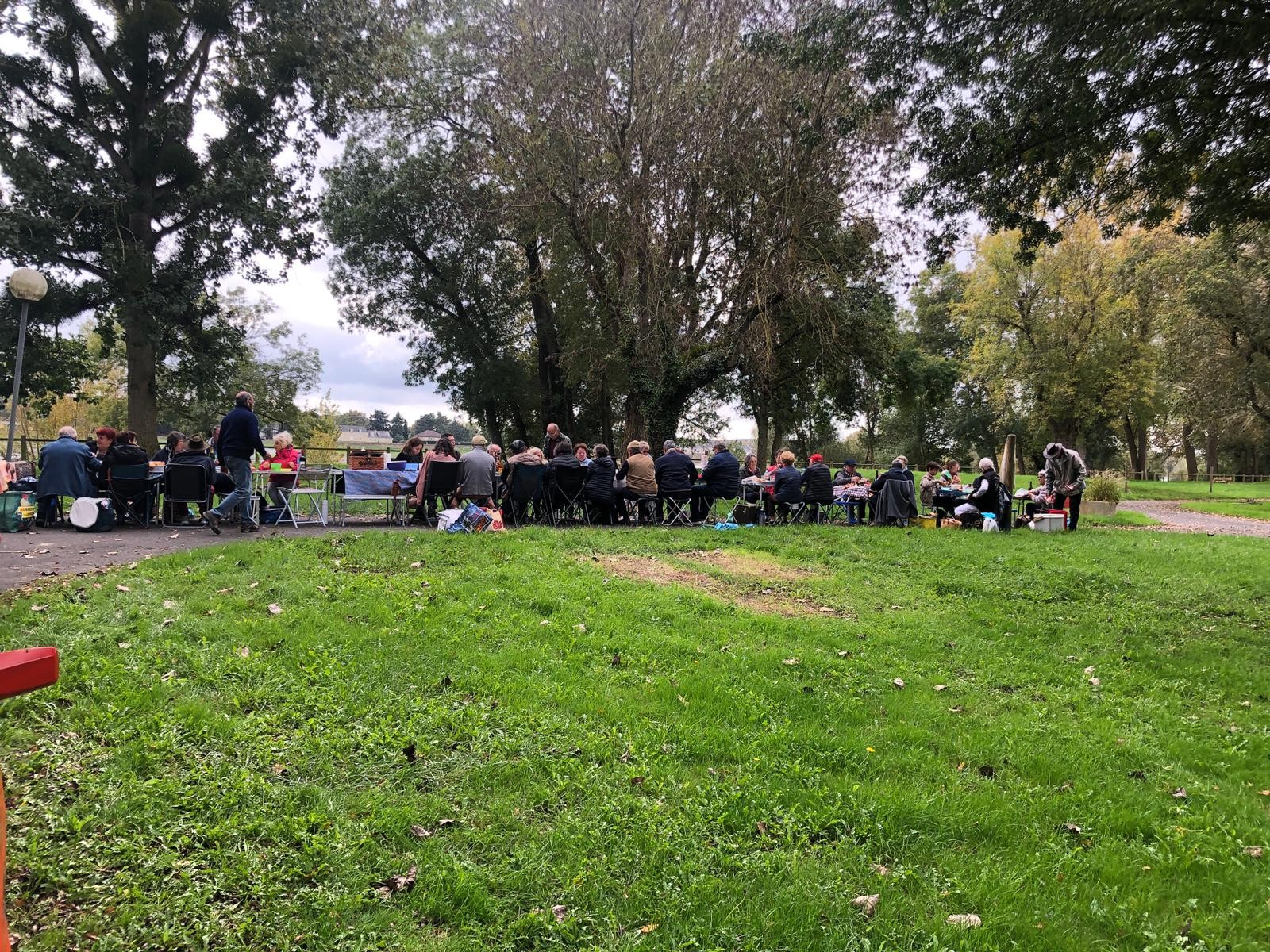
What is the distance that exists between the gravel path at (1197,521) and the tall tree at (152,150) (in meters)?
20.8

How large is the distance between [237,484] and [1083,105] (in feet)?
36.7

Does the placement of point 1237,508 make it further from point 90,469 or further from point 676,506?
point 90,469

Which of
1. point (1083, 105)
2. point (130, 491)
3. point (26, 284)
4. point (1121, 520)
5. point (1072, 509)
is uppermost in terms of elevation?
point (1083, 105)

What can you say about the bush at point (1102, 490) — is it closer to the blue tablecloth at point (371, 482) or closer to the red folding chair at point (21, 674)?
the blue tablecloth at point (371, 482)

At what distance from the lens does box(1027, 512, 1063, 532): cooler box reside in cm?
1241

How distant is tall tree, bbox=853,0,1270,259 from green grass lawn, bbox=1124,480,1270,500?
20.8 metres

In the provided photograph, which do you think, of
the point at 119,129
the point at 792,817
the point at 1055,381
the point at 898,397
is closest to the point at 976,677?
the point at 792,817

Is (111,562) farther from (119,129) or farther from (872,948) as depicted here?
(119,129)

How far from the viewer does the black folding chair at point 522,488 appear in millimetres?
11039

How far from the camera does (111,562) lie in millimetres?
6996

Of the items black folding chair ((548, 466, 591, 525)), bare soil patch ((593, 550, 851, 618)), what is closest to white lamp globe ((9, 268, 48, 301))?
black folding chair ((548, 466, 591, 525))

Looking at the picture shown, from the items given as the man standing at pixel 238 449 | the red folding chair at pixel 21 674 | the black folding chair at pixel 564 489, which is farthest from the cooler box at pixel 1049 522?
the red folding chair at pixel 21 674

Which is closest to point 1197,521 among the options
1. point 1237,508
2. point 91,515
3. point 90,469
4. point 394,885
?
point 1237,508

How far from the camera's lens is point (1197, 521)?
17.0 metres
